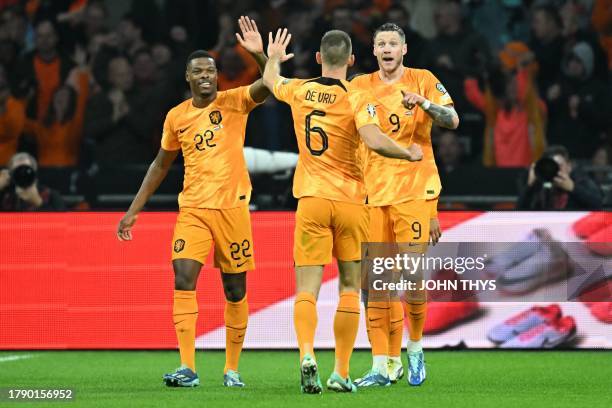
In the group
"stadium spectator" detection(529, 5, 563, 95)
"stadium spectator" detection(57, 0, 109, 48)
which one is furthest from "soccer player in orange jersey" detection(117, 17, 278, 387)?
"stadium spectator" detection(57, 0, 109, 48)

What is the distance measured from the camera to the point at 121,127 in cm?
1734

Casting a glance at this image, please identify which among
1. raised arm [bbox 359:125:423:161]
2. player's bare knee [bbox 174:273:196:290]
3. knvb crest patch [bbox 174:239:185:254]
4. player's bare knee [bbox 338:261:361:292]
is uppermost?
raised arm [bbox 359:125:423:161]

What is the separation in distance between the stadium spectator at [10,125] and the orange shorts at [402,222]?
7859 millimetres

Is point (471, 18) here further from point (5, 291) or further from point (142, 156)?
point (5, 291)

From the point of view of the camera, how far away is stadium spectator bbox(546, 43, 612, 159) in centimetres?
1694

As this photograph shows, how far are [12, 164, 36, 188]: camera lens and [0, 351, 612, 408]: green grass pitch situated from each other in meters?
1.74

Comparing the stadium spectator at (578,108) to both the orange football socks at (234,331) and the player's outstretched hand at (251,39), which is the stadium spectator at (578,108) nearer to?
the orange football socks at (234,331)

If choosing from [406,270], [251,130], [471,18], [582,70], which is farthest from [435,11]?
[406,270]

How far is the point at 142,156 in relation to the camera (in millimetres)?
17297

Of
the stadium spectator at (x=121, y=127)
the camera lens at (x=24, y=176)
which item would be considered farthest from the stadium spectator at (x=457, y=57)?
the camera lens at (x=24, y=176)

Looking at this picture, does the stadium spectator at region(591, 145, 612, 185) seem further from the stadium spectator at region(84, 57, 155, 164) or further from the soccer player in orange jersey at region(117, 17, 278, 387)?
the soccer player in orange jersey at region(117, 17, 278, 387)

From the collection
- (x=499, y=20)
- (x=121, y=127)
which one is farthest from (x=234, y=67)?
(x=499, y=20)

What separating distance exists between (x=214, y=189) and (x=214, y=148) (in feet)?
0.98

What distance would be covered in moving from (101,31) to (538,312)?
7729 millimetres
